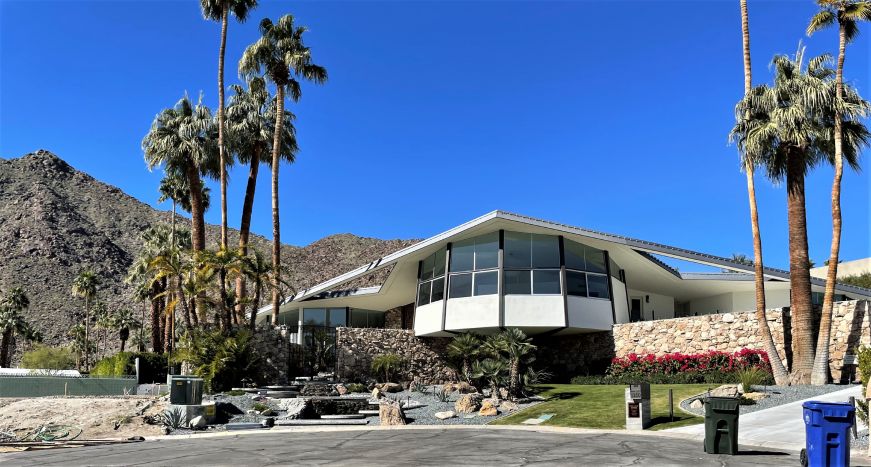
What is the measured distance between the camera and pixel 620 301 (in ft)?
109

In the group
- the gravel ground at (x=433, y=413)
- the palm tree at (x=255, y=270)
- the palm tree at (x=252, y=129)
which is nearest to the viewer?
the gravel ground at (x=433, y=413)

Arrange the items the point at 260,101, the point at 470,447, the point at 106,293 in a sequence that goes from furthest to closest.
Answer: the point at 106,293
the point at 260,101
the point at 470,447

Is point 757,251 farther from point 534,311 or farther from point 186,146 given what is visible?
point 186,146

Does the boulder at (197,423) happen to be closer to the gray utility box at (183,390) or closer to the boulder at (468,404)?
the gray utility box at (183,390)

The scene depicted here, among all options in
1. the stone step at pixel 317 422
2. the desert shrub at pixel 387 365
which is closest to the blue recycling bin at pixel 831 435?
the stone step at pixel 317 422

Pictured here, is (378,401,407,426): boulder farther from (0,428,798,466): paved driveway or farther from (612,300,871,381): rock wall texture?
(612,300,871,381): rock wall texture

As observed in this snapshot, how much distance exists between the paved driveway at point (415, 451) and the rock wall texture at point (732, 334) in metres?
12.8

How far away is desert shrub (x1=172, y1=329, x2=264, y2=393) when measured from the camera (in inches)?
1061

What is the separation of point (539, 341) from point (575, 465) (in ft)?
75.6

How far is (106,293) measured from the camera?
99812 millimetres

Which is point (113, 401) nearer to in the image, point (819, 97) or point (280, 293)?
point (280, 293)

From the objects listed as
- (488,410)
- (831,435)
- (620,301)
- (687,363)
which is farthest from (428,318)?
(831,435)

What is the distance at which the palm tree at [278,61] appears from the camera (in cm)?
3544

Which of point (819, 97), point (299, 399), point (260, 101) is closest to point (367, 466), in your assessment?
point (299, 399)
